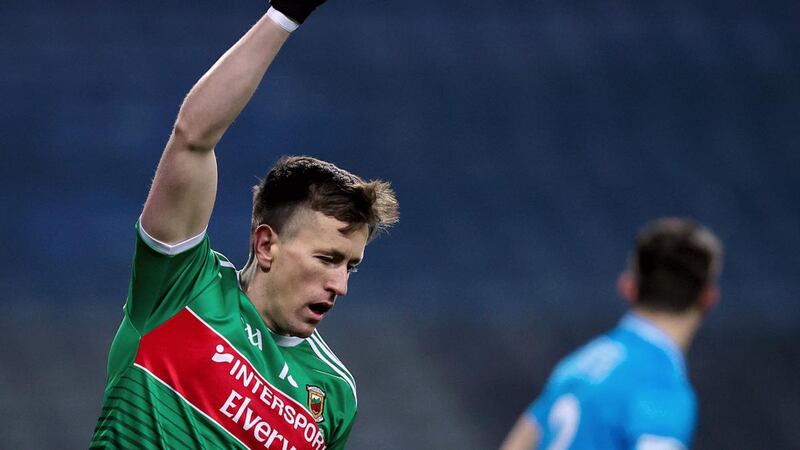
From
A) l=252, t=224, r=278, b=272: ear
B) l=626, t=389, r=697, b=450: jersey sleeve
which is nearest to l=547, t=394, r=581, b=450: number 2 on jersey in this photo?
l=626, t=389, r=697, b=450: jersey sleeve

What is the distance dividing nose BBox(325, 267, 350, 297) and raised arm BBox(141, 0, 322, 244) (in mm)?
446

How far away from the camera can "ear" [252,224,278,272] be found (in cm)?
305

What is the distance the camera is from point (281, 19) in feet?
8.77

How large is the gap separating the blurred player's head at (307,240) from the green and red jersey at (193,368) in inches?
3.4

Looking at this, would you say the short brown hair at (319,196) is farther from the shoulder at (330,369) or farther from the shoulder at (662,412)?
the shoulder at (662,412)

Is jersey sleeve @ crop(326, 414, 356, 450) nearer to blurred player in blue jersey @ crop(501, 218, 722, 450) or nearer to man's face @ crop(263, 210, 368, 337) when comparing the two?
man's face @ crop(263, 210, 368, 337)

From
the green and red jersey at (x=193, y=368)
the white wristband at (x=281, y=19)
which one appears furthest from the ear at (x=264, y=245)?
the white wristband at (x=281, y=19)

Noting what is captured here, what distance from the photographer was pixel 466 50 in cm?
1223

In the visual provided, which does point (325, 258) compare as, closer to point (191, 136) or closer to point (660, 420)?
point (191, 136)

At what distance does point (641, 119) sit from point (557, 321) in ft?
9.01

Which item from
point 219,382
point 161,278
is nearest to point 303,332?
point 219,382

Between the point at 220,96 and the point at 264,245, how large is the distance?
1.97 ft

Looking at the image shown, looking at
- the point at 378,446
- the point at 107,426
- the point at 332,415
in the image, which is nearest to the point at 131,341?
the point at 107,426

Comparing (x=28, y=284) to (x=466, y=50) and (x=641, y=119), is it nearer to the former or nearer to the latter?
(x=466, y=50)
